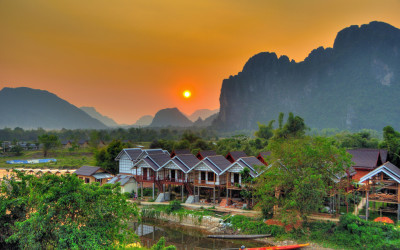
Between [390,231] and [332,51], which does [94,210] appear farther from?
[332,51]

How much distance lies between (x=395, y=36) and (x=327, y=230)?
153m

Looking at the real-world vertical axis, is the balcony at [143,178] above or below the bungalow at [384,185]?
below

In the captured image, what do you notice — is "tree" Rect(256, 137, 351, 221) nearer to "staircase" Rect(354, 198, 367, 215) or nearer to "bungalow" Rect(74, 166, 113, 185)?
"staircase" Rect(354, 198, 367, 215)

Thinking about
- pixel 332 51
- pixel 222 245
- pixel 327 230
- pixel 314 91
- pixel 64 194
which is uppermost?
pixel 332 51

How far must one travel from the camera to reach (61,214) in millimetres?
11852

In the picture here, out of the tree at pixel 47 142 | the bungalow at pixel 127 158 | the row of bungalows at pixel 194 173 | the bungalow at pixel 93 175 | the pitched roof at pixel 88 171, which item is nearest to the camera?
the row of bungalows at pixel 194 173

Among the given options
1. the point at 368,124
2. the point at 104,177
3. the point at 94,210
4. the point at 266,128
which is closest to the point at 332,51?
the point at 368,124

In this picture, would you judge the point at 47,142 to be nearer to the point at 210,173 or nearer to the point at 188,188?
the point at 188,188

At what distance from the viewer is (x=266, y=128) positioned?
59.0 metres

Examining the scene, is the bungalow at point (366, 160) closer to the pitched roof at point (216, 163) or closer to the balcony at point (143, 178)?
the pitched roof at point (216, 163)

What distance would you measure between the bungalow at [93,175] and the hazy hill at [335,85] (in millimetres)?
109980

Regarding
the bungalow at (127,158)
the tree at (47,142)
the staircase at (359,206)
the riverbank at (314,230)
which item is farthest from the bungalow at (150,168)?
the tree at (47,142)

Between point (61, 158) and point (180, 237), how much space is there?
52969mm

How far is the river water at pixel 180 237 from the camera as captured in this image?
19375mm
